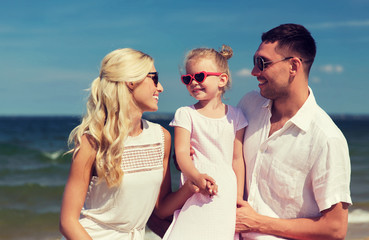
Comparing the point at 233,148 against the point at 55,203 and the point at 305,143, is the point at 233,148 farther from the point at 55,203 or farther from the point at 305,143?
the point at 55,203

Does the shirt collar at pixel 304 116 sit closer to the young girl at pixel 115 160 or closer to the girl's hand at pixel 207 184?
the girl's hand at pixel 207 184

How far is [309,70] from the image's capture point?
3.68m

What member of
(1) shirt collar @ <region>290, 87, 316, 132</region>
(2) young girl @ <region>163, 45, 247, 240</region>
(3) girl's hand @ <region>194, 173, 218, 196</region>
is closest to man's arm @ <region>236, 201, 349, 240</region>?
(2) young girl @ <region>163, 45, 247, 240</region>

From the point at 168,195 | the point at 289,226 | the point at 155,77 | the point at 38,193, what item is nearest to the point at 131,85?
the point at 155,77

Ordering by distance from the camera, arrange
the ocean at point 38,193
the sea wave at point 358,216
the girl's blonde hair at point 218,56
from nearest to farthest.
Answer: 1. the girl's blonde hair at point 218,56
2. the ocean at point 38,193
3. the sea wave at point 358,216

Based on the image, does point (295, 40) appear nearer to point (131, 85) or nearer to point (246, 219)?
point (131, 85)

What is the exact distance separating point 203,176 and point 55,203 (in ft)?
29.9

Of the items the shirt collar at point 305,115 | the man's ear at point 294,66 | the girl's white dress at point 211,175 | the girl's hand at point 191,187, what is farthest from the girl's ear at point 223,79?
the girl's hand at point 191,187

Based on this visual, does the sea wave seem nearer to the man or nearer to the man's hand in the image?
the man

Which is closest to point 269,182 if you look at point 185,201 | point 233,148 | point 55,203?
point 233,148

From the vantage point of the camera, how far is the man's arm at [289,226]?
129 inches

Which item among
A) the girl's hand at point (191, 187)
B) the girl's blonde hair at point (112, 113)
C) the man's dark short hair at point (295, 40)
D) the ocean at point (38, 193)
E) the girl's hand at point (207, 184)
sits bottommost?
the ocean at point (38, 193)

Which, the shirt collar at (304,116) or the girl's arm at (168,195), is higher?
the shirt collar at (304,116)

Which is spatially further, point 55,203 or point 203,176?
point 55,203
